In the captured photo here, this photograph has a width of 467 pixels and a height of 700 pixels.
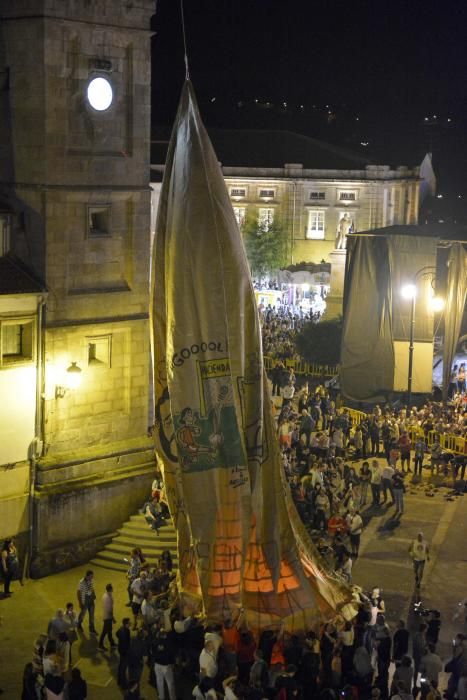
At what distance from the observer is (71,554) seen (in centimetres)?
2895

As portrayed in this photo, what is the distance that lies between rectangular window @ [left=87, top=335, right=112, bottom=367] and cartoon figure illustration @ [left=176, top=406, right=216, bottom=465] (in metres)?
6.48

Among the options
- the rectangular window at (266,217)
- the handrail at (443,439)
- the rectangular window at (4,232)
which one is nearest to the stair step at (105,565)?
the rectangular window at (4,232)

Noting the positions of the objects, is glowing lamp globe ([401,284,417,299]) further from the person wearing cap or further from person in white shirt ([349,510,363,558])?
the person wearing cap

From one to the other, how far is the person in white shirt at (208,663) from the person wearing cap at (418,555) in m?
7.70

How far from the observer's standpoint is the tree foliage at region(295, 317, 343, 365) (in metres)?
50.4

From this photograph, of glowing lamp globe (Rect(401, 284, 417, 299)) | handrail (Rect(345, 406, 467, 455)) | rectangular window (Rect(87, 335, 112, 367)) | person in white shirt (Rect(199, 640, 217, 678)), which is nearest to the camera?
person in white shirt (Rect(199, 640, 217, 678))

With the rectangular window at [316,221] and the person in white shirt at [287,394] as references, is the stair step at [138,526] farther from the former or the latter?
the rectangular window at [316,221]

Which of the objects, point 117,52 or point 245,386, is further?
point 117,52

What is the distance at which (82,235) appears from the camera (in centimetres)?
2902

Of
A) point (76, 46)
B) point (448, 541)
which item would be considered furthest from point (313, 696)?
point (76, 46)

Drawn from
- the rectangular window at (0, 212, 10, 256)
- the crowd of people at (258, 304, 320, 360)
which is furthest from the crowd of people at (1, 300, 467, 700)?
the crowd of people at (258, 304, 320, 360)

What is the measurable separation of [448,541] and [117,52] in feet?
46.4

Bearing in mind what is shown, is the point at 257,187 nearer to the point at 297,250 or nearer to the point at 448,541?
the point at 297,250

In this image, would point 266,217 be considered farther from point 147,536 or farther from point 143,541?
point 143,541
